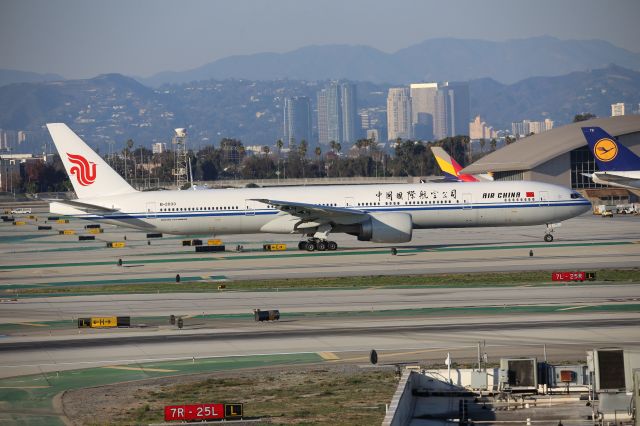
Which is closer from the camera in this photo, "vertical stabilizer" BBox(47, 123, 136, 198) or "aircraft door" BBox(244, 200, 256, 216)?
"aircraft door" BBox(244, 200, 256, 216)

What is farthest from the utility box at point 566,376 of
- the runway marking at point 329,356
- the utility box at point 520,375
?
the runway marking at point 329,356

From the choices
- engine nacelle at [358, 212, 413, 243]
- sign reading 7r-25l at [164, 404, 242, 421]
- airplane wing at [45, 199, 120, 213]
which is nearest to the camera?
sign reading 7r-25l at [164, 404, 242, 421]

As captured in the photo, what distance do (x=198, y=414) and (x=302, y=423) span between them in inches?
95.4

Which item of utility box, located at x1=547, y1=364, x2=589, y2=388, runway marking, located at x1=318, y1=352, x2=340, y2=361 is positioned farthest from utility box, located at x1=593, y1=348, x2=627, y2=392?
runway marking, located at x1=318, y1=352, x2=340, y2=361

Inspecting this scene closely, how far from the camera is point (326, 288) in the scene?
1806 inches

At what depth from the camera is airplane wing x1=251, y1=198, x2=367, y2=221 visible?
59969 mm

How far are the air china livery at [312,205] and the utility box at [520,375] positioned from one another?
1585 inches

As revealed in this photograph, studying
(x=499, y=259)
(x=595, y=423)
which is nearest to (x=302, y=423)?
(x=595, y=423)

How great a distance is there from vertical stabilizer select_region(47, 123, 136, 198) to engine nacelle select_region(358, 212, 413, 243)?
1695 centimetres

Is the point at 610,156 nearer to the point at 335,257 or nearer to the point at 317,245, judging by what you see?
the point at 317,245

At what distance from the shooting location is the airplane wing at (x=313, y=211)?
197 ft

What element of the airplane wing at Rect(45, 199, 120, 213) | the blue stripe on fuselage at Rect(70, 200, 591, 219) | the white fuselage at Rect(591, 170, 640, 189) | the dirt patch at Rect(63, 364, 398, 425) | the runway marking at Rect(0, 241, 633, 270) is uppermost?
the white fuselage at Rect(591, 170, 640, 189)

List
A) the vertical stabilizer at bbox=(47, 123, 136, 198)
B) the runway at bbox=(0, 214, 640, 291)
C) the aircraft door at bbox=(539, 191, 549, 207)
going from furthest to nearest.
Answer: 1. the vertical stabilizer at bbox=(47, 123, 136, 198)
2. the aircraft door at bbox=(539, 191, 549, 207)
3. the runway at bbox=(0, 214, 640, 291)

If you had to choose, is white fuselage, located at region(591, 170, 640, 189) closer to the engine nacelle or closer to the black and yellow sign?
the engine nacelle
